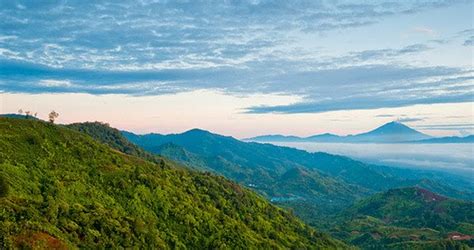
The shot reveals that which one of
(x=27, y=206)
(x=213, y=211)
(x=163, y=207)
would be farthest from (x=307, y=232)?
(x=27, y=206)

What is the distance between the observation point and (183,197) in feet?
454

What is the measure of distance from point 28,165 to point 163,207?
115ft

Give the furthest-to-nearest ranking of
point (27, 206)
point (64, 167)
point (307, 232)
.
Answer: point (307, 232) → point (64, 167) → point (27, 206)

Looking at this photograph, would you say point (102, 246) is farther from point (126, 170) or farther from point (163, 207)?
point (126, 170)

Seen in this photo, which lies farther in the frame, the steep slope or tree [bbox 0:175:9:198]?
tree [bbox 0:175:9:198]

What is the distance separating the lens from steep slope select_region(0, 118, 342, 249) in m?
73.2

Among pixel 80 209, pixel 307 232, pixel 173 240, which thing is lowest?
pixel 307 232

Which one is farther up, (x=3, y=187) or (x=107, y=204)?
(x=3, y=187)

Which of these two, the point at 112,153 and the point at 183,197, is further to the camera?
the point at 112,153

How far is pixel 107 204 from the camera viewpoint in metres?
108

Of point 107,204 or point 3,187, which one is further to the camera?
point 107,204

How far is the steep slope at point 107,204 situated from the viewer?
73.2 m

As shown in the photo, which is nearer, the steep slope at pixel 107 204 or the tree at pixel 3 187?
the steep slope at pixel 107 204

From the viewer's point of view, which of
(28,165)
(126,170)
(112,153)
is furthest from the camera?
(112,153)
